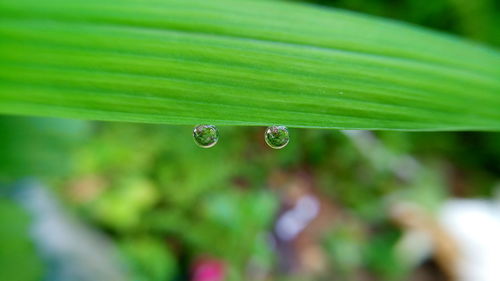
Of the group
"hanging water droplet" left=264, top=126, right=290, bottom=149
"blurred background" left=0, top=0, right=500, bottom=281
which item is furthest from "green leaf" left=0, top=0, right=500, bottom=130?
"blurred background" left=0, top=0, right=500, bottom=281

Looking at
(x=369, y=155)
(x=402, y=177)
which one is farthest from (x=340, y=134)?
(x=402, y=177)

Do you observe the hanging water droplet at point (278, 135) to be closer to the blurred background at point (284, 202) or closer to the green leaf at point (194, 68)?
the green leaf at point (194, 68)

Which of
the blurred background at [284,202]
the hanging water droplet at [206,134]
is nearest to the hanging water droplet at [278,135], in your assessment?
the hanging water droplet at [206,134]

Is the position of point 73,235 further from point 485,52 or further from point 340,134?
point 485,52

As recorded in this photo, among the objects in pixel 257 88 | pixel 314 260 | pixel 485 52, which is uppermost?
pixel 314 260

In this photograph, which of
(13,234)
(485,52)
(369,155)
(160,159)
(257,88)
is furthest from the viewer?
(369,155)
